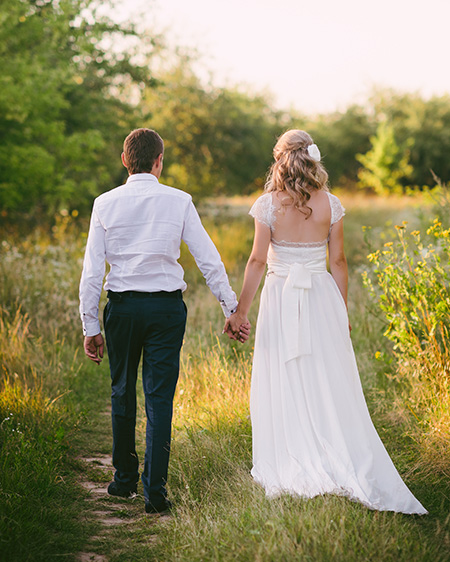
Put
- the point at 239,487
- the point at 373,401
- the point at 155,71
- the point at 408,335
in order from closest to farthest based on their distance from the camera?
the point at 239,487, the point at 408,335, the point at 373,401, the point at 155,71

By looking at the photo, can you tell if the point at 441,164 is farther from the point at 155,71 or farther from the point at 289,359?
the point at 289,359

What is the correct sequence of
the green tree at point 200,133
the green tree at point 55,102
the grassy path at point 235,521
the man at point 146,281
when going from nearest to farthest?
the grassy path at point 235,521
the man at point 146,281
the green tree at point 55,102
the green tree at point 200,133

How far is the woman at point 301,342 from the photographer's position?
375 centimetres

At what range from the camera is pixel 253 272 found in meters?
3.96

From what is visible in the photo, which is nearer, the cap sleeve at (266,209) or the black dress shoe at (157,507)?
the black dress shoe at (157,507)

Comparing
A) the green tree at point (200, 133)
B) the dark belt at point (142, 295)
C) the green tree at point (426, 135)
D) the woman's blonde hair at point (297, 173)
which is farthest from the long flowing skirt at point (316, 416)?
the green tree at point (426, 135)

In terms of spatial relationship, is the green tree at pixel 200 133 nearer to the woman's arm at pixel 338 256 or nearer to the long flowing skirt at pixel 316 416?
the woman's arm at pixel 338 256

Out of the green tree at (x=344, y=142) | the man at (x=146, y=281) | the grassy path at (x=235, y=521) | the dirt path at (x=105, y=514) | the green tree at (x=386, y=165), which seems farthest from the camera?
the green tree at (x=344, y=142)

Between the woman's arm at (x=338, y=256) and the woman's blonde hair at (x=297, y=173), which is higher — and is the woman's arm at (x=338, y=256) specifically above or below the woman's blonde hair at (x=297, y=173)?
below

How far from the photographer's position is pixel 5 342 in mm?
6137

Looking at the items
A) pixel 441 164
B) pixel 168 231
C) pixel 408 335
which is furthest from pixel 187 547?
pixel 441 164

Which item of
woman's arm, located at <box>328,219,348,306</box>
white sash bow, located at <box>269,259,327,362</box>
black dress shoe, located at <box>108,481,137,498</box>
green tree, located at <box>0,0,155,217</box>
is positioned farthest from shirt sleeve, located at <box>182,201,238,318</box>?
green tree, located at <box>0,0,155,217</box>

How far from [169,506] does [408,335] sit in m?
2.29

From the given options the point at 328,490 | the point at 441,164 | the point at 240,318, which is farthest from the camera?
the point at 441,164
